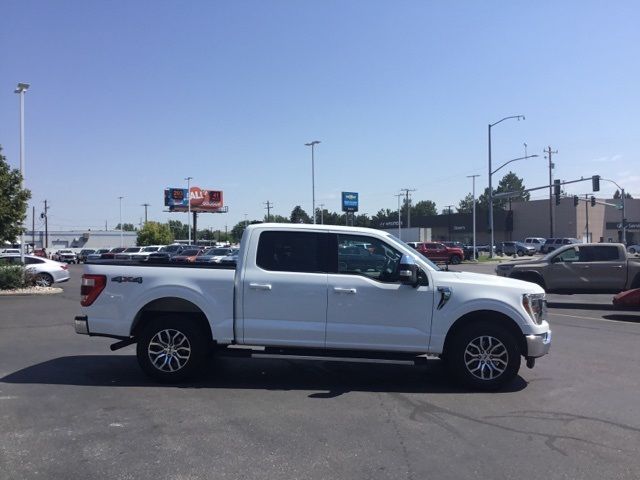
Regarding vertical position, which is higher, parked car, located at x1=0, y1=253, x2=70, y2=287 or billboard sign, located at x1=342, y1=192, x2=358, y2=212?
billboard sign, located at x1=342, y1=192, x2=358, y2=212

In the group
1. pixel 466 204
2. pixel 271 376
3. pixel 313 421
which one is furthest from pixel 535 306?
pixel 466 204

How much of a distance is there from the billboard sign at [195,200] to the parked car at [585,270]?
257 ft

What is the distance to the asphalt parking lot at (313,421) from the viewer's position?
4.55m

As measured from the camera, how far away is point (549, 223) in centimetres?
8338

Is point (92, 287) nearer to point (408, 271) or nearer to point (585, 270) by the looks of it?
point (408, 271)

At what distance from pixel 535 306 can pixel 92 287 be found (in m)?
5.52

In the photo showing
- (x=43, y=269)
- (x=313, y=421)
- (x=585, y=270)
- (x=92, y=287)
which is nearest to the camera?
(x=313, y=421)

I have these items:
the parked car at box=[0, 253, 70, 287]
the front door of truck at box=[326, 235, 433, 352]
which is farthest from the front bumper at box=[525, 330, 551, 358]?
the parked car at box=[0, 253, 70, 287]

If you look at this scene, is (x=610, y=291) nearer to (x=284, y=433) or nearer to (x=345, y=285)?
(x=345, y=285)

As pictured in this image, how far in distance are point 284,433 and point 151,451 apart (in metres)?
1.19

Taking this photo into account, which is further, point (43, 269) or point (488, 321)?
point (43, 269)

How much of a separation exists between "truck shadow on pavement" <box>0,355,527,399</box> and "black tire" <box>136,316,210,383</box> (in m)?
0.16

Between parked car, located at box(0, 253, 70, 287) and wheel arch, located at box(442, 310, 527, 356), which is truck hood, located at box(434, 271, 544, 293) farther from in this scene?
parked car, located at box(0, 253, 70, 287)

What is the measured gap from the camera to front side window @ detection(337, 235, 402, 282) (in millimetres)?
7031
